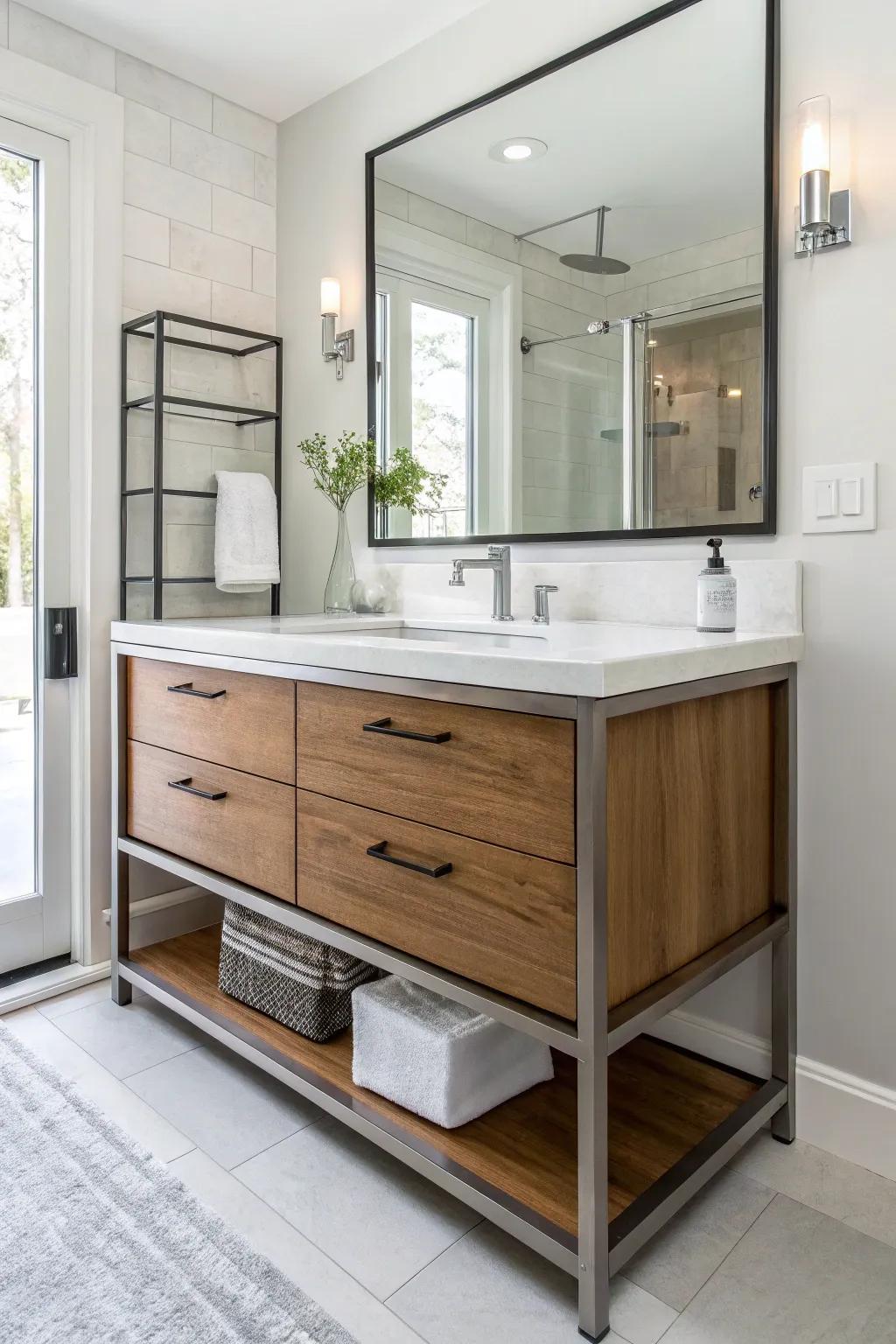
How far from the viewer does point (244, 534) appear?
2.38m

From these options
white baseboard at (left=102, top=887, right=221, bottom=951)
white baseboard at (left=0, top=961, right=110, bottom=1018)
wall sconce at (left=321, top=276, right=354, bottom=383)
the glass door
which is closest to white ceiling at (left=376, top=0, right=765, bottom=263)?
wall sconce at (left=321, top=276, right=354, bottom=383)

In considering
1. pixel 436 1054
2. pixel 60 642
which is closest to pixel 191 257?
pixel 60 642

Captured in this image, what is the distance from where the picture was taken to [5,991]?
208 cm

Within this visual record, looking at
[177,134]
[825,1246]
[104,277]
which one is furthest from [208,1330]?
[177,134]

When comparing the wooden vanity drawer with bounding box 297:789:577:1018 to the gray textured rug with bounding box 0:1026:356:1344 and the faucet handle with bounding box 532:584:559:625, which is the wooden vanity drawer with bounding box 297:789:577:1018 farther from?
the faucet handle with bounding box 532:584:559:625

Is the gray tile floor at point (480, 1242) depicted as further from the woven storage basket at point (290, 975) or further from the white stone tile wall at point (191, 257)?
the white stone tile wall at point (191, 257)

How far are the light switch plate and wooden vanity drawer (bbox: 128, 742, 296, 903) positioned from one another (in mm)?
1029

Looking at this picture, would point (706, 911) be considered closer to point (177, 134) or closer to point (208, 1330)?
point (208, 1330)

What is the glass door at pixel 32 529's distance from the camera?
2086 mm

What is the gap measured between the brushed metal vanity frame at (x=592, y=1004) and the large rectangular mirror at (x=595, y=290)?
1.69ft

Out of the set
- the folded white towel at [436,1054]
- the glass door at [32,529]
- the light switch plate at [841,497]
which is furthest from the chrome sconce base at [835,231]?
the glass door at [32,529]

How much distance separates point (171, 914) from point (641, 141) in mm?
2133

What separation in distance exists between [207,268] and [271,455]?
20.3 inches

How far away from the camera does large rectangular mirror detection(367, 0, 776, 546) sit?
1609 mm
